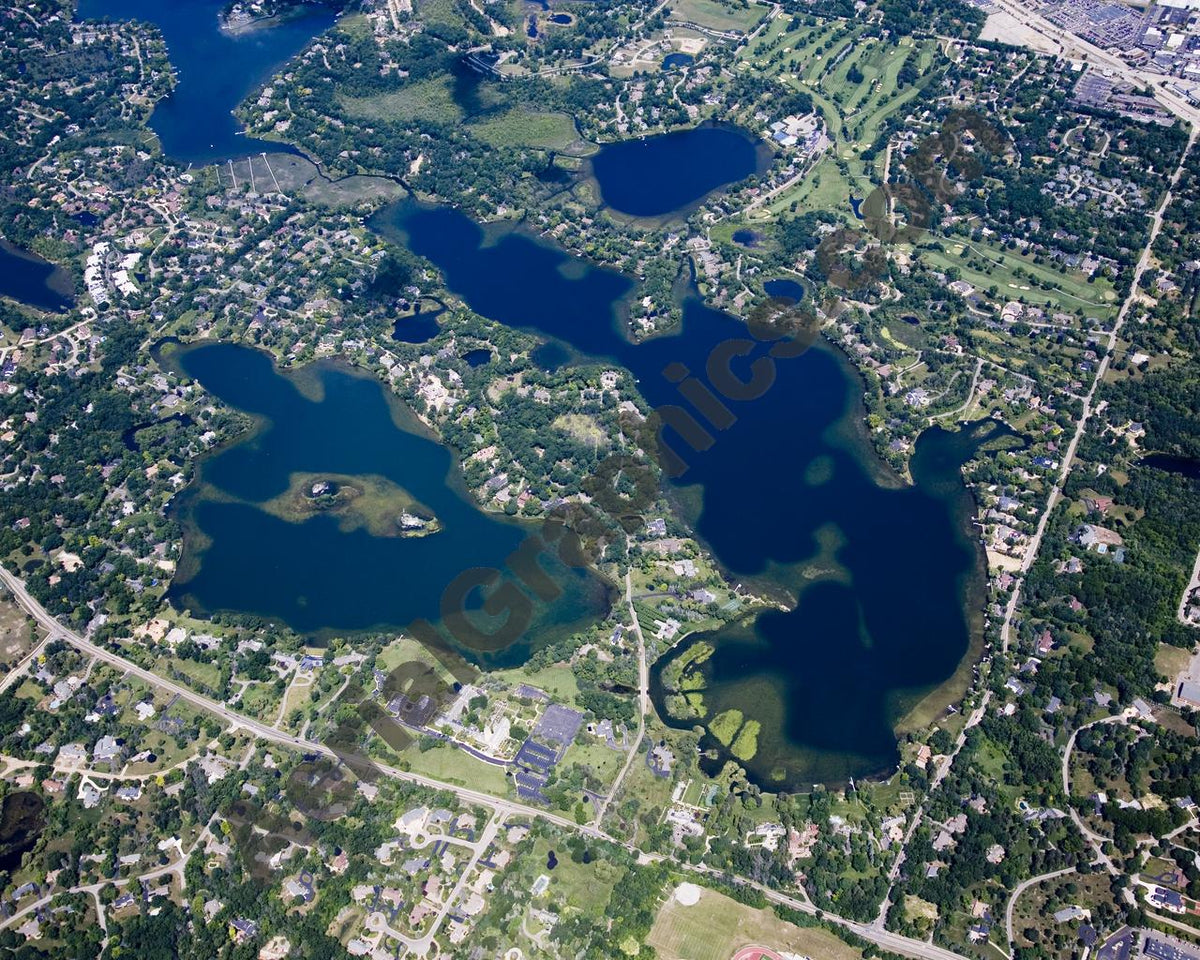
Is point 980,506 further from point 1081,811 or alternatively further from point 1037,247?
point 1037,247

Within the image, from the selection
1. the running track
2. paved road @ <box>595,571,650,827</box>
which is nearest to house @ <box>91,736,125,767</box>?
paved road @ <box>595,571,650,827</box>

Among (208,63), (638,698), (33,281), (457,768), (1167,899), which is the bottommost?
(33,281)

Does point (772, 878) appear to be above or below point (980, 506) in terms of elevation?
below

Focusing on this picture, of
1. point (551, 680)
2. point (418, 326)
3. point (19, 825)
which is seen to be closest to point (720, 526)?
point (551, 680)

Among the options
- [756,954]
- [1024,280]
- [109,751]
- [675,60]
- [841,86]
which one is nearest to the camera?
[756,954]

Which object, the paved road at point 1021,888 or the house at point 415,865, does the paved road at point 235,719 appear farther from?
the paved road at point 1021,888


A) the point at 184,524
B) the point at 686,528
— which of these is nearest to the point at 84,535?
the point at 184,524

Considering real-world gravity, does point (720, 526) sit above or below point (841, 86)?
below

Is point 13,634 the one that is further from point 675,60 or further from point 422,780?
point 675,60
